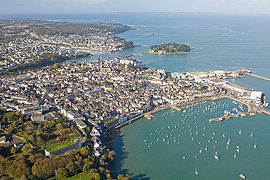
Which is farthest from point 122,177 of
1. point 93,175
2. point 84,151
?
point 84,151

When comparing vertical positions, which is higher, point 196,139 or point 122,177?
point 196,139

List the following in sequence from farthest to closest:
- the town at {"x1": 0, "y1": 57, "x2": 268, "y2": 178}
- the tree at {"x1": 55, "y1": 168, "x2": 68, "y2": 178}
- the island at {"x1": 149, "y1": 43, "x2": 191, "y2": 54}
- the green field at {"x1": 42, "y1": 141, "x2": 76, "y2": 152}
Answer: the island at {"x1": 149, "y1": 43, "x2": 191, "y2": 54}, the town at {"x1": 0, "y1": 57, "x2": 268, "y2": 178}, the green field at {"x1": 42, "y1": 141, "x2": 76, "y2": 152}, the tree at {"x1": 55, "y1": 168, "x2": 68, "y2": 178}

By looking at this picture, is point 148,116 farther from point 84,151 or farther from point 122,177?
point 122,177

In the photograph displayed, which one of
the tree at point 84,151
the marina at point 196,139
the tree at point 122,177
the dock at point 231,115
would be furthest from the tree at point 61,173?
the dock at point 231,115

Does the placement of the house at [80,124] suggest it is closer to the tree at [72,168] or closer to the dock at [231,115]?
the tree at [72,168]

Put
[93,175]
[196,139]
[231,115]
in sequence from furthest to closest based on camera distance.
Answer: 1. [231,115]
2. [196,139]
3. [93,175]

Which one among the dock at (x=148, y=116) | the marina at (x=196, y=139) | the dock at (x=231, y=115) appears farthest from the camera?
the dock at (x=148, y=116)

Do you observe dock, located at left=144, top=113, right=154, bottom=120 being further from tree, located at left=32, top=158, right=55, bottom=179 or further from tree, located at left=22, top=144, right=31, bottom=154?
tree, located at left=22, top=144, right=31, bottom=154

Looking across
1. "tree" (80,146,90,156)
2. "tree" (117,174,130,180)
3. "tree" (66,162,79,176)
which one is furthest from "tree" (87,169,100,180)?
"tree" (80,146,90,156)

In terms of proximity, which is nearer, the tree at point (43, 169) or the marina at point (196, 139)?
the tree at point (43, 169)

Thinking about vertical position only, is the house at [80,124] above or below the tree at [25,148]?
→ above

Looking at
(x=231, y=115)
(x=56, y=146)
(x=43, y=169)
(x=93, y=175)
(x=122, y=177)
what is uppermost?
(x=231, y=115)

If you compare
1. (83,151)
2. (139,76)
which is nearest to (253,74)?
(139,76)
